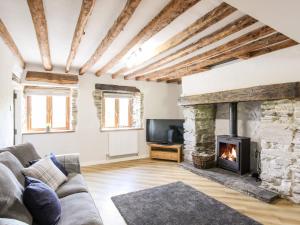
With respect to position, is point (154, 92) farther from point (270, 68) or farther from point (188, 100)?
point (270, 68)

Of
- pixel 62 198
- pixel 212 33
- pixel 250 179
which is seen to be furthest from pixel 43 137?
pixel 250 179

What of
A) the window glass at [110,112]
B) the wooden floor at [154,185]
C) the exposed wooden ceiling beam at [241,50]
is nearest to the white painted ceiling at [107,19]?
the exposed wooden ceiling beam at [241,50]

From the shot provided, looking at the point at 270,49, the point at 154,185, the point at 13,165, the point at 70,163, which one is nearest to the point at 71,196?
the point at 13,165

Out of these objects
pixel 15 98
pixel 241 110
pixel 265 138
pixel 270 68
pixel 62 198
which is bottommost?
pixel 62 198

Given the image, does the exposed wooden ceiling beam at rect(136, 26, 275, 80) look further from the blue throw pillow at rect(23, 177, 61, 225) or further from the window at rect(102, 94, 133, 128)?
the blue throw pillow at rect(23, 177, 61, 225)

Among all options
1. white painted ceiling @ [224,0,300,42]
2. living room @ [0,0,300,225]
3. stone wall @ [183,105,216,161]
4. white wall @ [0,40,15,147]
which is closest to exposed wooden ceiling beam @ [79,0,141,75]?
living room @ [0,0,300,225]

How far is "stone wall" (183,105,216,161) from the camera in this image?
459cm

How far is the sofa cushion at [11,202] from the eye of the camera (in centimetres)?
130

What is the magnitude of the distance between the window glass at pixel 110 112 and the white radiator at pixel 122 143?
1.27ft

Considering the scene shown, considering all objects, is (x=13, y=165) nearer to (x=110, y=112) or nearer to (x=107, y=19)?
(x=107, y=19)

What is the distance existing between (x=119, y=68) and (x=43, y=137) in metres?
2.33

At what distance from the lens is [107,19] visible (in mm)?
2180

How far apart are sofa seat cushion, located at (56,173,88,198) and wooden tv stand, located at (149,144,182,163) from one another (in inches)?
119

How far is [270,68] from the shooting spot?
118 inches
